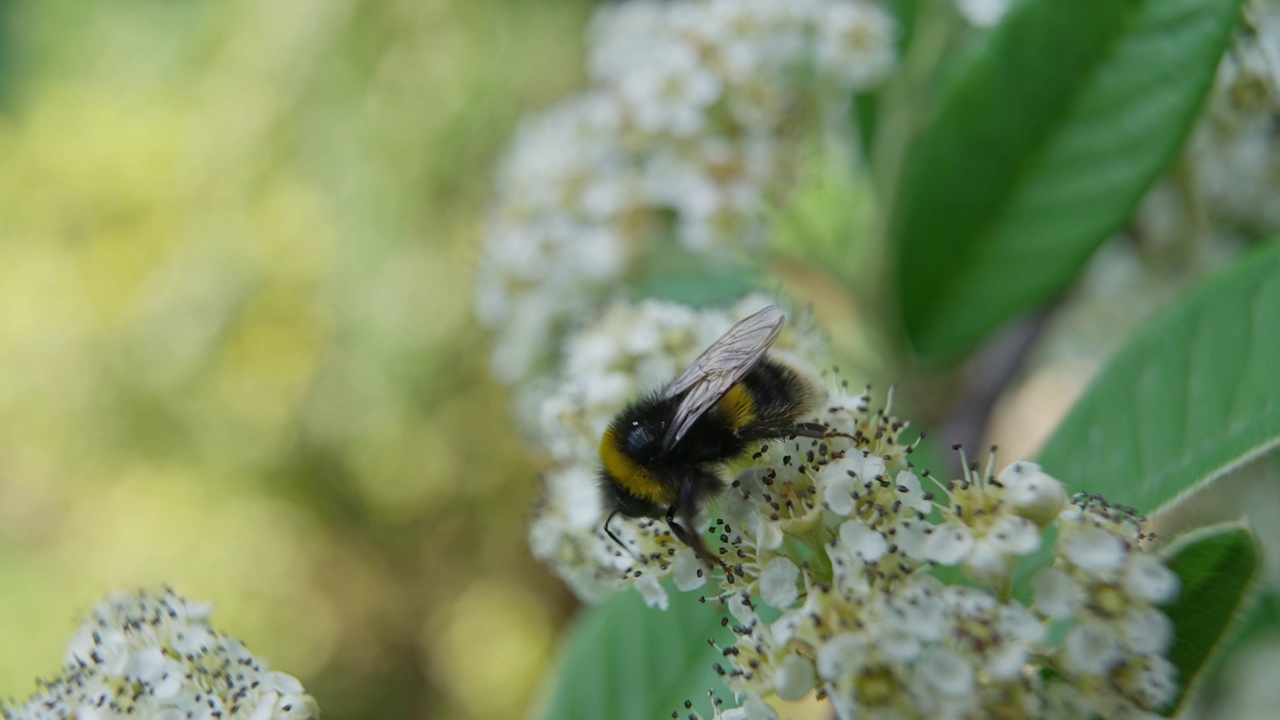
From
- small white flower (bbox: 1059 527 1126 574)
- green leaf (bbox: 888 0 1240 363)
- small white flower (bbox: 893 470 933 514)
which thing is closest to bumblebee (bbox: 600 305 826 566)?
small white flower (bbox: 893 470 933 514)

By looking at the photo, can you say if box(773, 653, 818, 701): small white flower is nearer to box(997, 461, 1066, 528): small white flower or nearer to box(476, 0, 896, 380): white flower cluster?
box(997, 461, 1066, 528): small white flower

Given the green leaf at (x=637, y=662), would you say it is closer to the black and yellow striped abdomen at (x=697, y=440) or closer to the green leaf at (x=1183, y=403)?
the black and yellow striped abdomen at (x=697, y=440)

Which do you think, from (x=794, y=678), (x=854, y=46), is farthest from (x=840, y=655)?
(x=854, y=46)

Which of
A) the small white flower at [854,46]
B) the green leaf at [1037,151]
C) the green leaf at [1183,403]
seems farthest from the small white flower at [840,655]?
the small white flower at [854,46]

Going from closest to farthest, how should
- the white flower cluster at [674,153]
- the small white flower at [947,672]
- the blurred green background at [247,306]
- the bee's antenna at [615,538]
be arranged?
the small white flower at [947,672] < the bee's antenna at [615,538] < the white flower cluster at [674,153] < the blurred green background at [247,306]

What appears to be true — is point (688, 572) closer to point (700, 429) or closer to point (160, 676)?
point (700, 429)

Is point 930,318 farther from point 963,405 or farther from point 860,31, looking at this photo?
point 860,31
